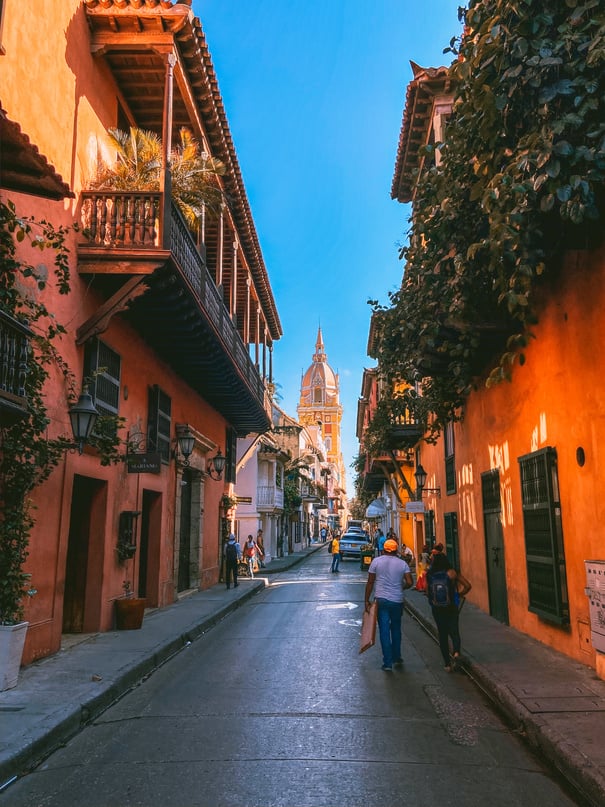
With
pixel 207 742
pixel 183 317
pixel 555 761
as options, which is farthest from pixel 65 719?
pixel 183 317

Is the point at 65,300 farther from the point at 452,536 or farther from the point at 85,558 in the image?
the point at 452,536

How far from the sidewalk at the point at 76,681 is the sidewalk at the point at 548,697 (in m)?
3.98

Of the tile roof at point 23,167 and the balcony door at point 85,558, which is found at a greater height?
the tile roof at point 23,167

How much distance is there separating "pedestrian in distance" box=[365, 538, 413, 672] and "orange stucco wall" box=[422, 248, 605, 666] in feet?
6.92

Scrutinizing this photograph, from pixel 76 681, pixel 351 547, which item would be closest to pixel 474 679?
pixel 76 681

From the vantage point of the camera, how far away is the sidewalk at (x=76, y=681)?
5312mm

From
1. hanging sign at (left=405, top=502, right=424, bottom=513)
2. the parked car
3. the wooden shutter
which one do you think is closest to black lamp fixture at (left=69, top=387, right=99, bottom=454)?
the wooden shutter

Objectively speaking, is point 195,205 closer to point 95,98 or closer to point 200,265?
point 200,265

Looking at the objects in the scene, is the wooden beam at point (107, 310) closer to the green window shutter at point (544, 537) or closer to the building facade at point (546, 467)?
the building facade at point (546, 467)

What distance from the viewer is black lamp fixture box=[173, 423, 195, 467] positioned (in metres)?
15.4

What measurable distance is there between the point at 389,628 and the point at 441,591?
85 cm

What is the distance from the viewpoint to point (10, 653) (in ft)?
22.9

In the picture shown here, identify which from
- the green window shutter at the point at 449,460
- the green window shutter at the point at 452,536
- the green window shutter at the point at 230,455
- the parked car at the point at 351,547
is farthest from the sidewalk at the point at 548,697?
the parked car at the point at 351,547

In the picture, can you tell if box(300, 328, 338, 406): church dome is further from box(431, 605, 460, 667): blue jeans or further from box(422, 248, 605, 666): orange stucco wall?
box(431, 605, 460, 667): blue jeans
